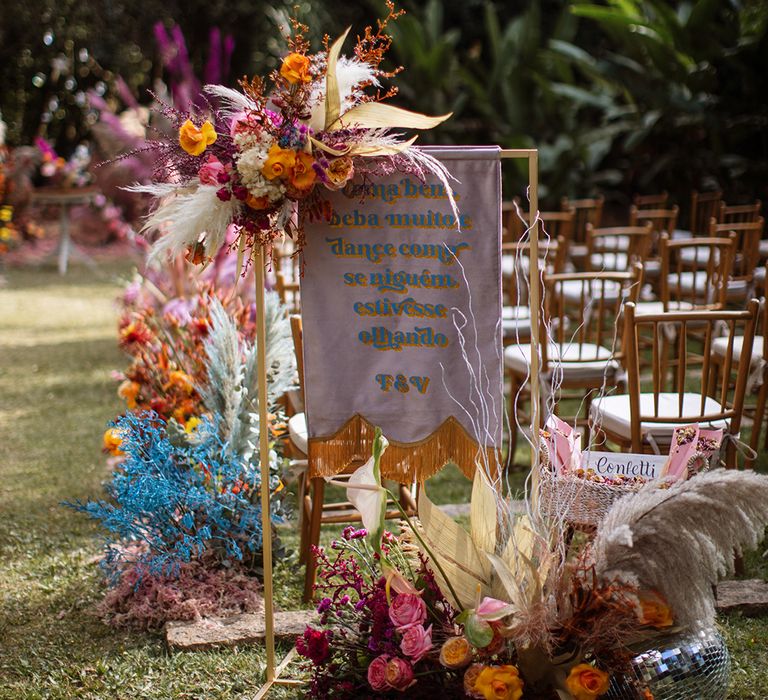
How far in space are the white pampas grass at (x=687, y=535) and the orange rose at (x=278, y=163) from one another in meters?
1.05

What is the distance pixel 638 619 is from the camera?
1.98m

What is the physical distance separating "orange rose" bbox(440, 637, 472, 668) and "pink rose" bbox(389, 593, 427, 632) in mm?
78

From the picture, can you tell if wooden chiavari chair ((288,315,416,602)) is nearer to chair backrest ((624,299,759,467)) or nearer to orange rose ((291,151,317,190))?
orange rose ((291,151,317,190))

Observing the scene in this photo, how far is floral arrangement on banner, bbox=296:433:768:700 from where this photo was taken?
1.91 meters

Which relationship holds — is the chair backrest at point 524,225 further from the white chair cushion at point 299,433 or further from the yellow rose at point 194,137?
the yellow rose at point 194,137

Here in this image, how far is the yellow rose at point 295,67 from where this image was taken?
6.99 feet

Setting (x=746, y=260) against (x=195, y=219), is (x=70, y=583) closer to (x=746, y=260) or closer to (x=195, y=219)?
(x=195, y=219)

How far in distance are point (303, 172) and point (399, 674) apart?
114 centimetres

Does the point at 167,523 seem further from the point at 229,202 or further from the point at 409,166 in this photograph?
the point at 409,166

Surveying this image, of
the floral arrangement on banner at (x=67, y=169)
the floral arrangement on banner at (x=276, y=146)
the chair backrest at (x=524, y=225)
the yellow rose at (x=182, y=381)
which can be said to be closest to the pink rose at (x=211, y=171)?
the floral arrangement on banner at (x=276, y=146)

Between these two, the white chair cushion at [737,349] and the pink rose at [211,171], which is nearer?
the pink rose at [211,171]

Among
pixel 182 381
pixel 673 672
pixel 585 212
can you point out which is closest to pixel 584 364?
pixel 182 381

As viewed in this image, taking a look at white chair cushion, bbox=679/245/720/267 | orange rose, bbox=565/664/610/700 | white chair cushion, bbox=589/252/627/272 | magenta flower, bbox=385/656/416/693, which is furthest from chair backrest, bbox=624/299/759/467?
white chair cushion, bbox=679/245/720/267

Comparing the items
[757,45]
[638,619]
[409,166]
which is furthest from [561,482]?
[757,45]
